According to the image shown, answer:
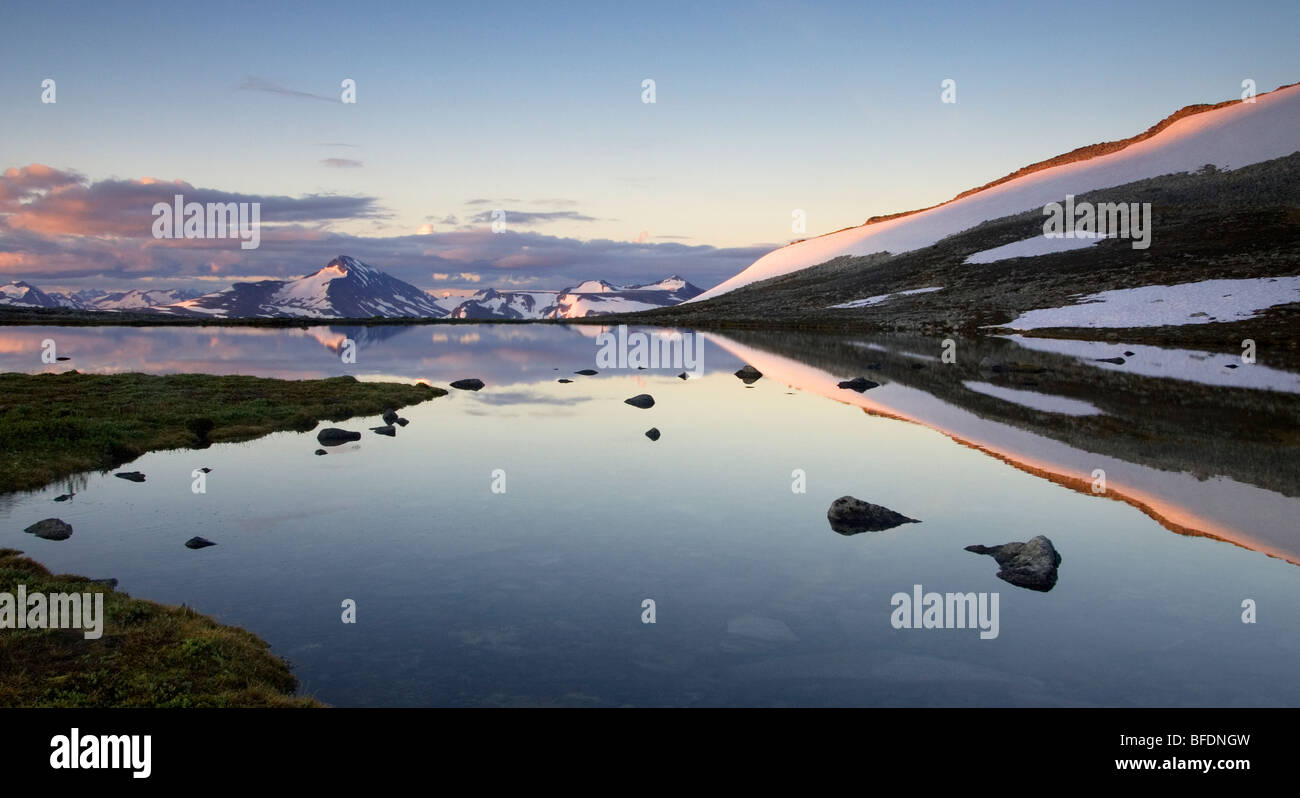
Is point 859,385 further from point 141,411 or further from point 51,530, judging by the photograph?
point 51,530

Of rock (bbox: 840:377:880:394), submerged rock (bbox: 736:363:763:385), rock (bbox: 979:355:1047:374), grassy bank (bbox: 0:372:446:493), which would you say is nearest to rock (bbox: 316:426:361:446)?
grassy bank (bbox: 0:372:446:493)

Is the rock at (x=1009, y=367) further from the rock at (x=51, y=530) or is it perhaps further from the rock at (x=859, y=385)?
the rock at (x=51, y=530)

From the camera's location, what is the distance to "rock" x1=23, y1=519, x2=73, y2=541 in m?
20.6

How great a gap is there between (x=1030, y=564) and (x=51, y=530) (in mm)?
24785

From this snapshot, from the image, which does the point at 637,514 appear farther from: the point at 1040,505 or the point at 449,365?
the point at 449,365

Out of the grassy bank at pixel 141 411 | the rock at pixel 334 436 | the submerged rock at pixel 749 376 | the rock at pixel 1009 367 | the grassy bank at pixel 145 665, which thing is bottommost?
the grassy bank at pixel 145 665

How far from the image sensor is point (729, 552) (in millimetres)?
19672

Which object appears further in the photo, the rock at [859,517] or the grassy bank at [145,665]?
the rock at [859,517]

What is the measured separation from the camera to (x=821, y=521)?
22.5 m

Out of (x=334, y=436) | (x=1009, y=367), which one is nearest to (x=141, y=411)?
(x=334, y=436)

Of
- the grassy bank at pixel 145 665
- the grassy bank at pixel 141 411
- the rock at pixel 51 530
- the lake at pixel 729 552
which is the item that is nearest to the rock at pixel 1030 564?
the lake at pixel 729 552

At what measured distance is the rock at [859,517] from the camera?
853 inches

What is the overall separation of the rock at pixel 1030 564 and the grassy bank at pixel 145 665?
1443 centimetres
